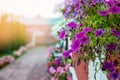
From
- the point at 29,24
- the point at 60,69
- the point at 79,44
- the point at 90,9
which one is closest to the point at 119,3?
the point at 90,9

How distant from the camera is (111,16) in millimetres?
3775

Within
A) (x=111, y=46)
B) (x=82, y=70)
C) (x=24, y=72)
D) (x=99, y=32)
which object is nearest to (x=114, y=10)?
(x=99, y=32)

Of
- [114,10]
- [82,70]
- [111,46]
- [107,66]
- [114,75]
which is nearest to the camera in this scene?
[114,75]

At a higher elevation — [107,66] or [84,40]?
[84,40]

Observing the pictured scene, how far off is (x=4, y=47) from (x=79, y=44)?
69.3ft

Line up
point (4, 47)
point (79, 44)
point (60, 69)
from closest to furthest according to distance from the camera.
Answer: point (79, 44) < point (60, 69) < point (4, 47)

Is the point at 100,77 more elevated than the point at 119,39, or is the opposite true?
the point at 119,39

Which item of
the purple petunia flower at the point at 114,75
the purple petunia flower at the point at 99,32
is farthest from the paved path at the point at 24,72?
the purple petunia flower at the point at 114,75

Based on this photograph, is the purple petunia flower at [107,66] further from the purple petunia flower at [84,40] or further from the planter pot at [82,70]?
the planter pot at [82,70]

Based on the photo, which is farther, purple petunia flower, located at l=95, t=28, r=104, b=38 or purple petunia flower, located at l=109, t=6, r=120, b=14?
purple petunia flower, located at l=109, t=6, r=120, b=14

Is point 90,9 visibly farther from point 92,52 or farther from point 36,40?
point 36,40

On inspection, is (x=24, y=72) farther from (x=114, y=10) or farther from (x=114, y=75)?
(x=114, y=75)

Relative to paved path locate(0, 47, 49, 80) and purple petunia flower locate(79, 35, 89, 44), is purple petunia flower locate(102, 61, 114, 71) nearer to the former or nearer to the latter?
purple petunia flower locate(79, 35, 89, 44)

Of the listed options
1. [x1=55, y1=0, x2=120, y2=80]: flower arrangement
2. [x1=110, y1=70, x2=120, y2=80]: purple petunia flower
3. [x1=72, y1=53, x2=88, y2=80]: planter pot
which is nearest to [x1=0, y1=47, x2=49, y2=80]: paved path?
[x1=72, y1=53, x2=88, y2=80]: planter pot
